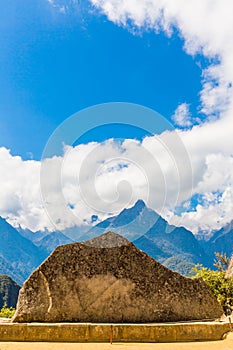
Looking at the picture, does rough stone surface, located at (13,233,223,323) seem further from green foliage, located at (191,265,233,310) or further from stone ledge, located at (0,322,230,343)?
green foliage, located at (191,265,233,310)

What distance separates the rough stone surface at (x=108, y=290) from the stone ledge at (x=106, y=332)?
88cm

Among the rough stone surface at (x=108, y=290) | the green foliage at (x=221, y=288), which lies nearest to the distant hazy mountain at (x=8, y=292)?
the green foliage at (x=221, y=288)

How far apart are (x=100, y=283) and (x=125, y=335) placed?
2230 millimetres

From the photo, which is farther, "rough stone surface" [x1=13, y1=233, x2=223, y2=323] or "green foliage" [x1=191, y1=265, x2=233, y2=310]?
"green foliage" [x1=191, y1=265, x2=233, y2=310]

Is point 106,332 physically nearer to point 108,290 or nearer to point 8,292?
point 108,290

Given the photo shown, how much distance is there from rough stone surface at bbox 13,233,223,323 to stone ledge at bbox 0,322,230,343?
88 cm

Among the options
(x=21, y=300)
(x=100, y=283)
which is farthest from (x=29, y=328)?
(x=100, y=283)

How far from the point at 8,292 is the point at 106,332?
78.2m

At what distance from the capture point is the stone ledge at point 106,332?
37.1 feet

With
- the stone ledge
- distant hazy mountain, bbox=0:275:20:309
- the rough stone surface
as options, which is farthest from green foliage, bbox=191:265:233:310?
distant hazy mountain, bbox=0:275:20:309

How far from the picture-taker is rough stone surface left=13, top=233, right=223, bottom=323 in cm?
1258

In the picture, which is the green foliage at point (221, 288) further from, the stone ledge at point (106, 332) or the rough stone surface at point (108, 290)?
the stone ledge at point (106, 332)

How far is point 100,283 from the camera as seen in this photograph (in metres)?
13.1
